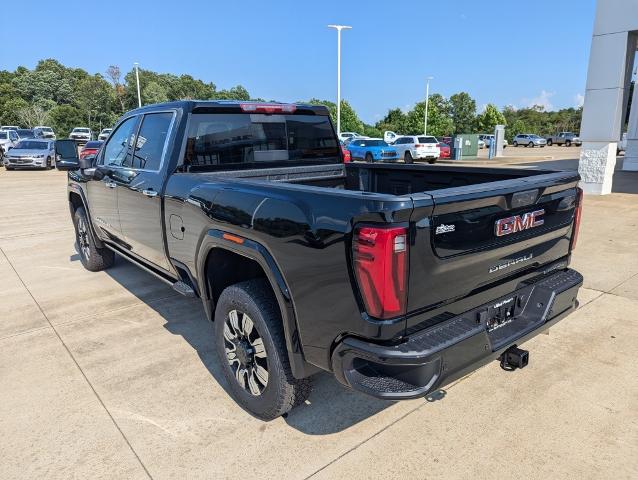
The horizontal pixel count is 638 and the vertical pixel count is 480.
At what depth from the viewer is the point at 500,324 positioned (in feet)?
8.35

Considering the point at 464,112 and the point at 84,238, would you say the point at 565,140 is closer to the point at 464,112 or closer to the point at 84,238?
the point at 464,112

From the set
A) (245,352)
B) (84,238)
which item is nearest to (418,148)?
A: (84,238)

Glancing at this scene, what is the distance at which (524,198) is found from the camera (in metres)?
2.44

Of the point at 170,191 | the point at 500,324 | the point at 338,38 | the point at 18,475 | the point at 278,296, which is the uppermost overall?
the point at 338,38

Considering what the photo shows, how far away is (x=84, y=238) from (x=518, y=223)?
534 centimetres

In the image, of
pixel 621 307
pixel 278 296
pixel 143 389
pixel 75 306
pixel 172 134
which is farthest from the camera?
pixel 75 306

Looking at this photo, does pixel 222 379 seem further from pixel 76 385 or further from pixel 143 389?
pixel 76 385

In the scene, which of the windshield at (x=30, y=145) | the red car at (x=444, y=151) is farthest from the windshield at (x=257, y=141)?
the red car at (x=444, y=151)

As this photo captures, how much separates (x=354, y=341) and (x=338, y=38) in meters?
31.0

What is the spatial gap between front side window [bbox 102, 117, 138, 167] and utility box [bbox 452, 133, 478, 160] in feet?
91.1

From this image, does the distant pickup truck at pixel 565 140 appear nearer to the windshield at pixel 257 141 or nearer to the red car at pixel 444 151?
the red car at pixel 444 151

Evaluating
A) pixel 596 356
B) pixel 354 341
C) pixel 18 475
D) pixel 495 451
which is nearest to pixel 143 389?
pixel 18 475

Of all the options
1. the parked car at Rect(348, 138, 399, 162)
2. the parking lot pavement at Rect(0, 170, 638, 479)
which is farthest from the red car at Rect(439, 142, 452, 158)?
the parking lot pavement at Rect(0, 170, 638, 479)

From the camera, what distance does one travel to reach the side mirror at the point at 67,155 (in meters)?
5.26
